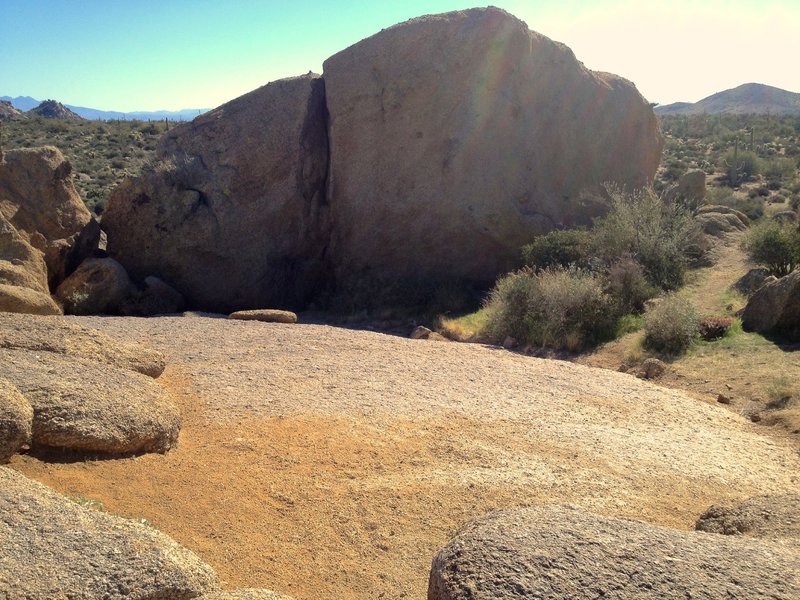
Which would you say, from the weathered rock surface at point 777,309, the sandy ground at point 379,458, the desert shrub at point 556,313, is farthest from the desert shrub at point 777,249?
the sandy ground at point 379,458

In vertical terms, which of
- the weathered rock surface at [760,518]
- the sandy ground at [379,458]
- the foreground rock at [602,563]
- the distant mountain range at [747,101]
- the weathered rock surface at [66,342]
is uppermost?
the distant mountain range at [747,101]

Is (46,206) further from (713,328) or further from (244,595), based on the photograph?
(244,595)

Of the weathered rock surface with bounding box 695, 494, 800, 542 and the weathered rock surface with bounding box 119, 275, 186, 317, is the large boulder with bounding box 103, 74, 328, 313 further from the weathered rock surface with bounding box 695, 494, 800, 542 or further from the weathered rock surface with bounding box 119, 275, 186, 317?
the weathered rock surface with bounding box 695, 494, 800, 542

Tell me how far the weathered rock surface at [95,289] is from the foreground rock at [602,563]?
37.3ft

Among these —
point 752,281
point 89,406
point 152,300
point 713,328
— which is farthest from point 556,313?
point 89,406

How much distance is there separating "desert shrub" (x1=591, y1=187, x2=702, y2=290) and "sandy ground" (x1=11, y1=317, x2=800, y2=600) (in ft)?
16.9

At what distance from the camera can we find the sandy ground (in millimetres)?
4379

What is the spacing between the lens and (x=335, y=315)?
48.9 ft

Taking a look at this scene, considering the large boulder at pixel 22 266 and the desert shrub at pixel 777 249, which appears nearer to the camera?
the large boulder at pixel 22 266

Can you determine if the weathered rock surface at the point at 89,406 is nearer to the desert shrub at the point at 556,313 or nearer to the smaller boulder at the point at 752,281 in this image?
the desert shrub at the point at 556,313

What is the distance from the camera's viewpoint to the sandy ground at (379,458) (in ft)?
14.4

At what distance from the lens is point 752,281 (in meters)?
13.4

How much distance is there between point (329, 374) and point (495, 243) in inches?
315

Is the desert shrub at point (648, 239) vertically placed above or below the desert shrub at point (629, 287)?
above
